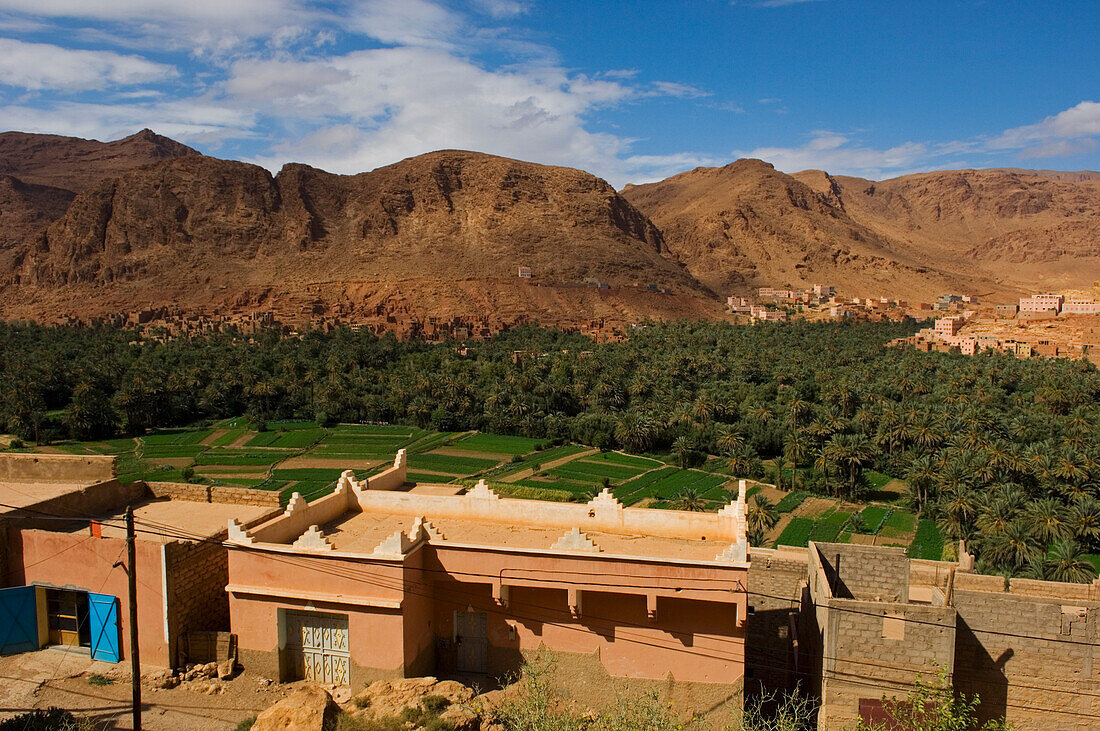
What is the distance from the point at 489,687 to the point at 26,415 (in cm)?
5219

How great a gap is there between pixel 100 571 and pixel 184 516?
2.50m

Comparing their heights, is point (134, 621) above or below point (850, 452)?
above

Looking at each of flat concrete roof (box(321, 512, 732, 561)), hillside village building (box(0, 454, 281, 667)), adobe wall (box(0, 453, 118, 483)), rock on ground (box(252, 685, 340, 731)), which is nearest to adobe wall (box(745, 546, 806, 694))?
flat concrete roof (box(321, 512, 732, 561))

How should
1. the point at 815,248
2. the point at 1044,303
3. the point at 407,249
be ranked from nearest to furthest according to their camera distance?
the point at 1044,303 → the point at 407,249 → the point at 815,248

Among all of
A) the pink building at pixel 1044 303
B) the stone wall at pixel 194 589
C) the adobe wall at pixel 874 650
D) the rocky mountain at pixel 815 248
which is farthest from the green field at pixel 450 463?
the rocky mountain at pixel 815 248

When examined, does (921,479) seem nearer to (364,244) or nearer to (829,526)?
(829,526)

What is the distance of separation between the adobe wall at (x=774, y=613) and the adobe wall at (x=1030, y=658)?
2.71 m

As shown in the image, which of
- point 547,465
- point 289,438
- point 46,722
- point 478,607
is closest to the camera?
point 46,722

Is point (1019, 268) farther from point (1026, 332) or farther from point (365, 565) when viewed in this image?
point (365, 565)

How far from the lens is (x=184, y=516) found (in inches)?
544

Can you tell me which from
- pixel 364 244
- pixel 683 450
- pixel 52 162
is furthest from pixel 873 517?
pixel 52 162

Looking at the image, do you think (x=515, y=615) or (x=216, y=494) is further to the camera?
(x=216, y=494)

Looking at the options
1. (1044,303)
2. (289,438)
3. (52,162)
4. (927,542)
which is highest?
(52,162)

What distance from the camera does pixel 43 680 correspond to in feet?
35.5
